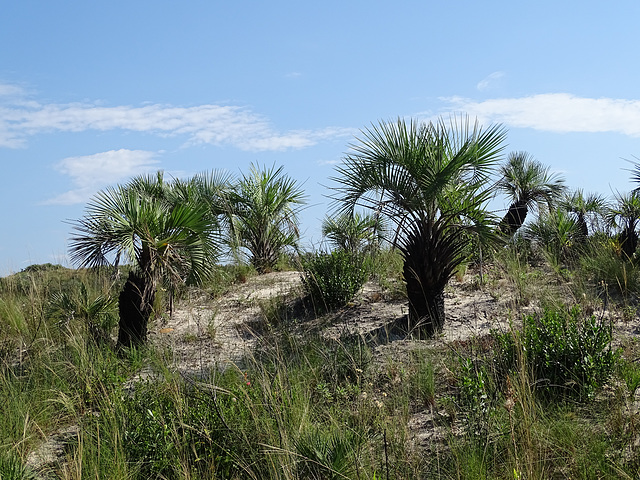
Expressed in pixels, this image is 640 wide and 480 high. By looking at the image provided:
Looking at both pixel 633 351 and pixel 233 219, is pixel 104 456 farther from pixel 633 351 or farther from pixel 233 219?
pixel 233 219

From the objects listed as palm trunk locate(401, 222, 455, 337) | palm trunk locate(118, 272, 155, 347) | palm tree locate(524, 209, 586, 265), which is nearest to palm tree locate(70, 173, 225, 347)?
palm trunk locate(118, 272, 155, 347)

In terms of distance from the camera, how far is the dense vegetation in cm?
523

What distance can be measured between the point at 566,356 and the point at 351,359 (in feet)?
7.60

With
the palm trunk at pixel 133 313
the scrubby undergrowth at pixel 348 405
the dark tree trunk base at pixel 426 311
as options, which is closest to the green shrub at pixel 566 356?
the scrubby undergrowth at pixel 348 405

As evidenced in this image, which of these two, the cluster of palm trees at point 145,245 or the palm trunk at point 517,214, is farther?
the palm trunk at point 517,214

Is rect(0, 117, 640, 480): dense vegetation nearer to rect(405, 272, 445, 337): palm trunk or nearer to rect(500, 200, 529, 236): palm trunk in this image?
rect(405, 272, 445, 337): palm trunk

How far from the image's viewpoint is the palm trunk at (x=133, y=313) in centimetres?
926

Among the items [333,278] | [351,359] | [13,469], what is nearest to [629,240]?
[333,278]

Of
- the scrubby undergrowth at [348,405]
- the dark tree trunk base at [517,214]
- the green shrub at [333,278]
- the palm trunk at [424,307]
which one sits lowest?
the scrubby undergrowth at [348,405]

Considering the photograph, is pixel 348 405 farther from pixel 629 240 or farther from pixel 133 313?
pixel 629 240

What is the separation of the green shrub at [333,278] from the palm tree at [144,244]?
84.9 inches

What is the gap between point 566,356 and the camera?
6.55 m

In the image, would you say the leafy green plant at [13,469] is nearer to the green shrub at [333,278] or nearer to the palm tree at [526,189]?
the green shrub at [333,278]

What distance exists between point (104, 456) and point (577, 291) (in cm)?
805
